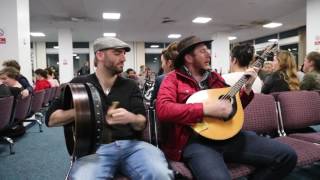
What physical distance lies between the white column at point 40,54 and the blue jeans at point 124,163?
16.1 metres

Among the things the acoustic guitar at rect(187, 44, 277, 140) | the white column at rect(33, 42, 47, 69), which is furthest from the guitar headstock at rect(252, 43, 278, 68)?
the white column at rect(33, 42, 47, 69)

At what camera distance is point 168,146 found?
79.2 inches

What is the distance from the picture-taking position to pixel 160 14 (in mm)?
9016

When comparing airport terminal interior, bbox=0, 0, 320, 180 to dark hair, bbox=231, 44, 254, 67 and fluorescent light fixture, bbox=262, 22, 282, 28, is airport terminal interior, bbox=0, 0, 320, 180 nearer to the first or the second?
dark hair, bbox=231, 44, 254, 67

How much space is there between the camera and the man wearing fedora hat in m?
1.75

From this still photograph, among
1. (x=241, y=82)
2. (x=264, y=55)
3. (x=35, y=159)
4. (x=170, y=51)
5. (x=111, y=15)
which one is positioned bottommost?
(x=35, y=159)

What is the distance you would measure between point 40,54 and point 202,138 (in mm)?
16375

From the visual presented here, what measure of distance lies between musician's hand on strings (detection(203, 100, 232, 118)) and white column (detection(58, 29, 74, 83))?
1035 centimetres

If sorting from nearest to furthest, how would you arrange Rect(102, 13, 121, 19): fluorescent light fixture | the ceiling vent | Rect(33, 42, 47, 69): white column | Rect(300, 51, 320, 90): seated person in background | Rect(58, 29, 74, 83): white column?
Rect(300, 51, 320, 90): seated person in background
Rect(102, 13, 121, 19): fluorescent light fixture
the ceiling vent
Rect(58, 29, 74, 83): white column
Rect(33, 42, 47, 69): white column

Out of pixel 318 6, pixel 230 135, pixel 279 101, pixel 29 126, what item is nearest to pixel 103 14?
pixel 29 126

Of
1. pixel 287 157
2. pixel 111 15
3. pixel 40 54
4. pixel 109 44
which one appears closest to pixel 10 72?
pixel 109 44

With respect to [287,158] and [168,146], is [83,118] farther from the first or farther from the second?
[287,158]

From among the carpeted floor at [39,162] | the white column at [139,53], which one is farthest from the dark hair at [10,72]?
the white column at [139,53]

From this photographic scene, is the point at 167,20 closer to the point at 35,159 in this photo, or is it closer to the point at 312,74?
the point at 312,74
